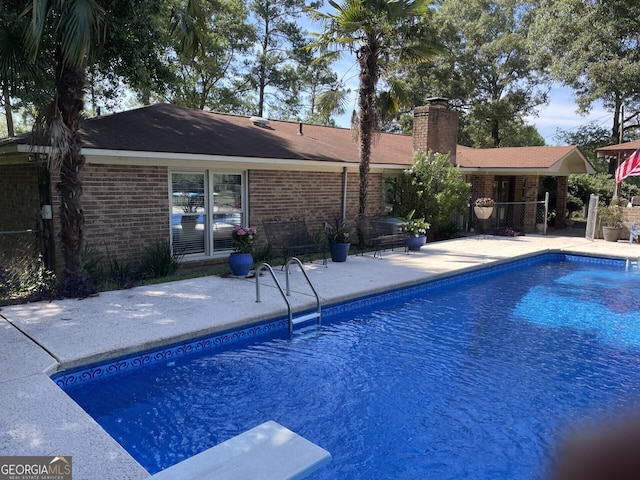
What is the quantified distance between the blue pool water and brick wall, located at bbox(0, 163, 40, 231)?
18.7 ft

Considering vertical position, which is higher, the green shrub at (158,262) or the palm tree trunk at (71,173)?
the palm tree trunk at (71,173)

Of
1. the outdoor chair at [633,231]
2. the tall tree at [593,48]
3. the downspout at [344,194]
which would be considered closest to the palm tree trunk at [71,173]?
the downspout at [344,194]

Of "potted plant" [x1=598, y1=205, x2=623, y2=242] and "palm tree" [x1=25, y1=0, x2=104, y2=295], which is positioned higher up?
"palm tree" [x1=25, y1=0, x2=104, y2=295]

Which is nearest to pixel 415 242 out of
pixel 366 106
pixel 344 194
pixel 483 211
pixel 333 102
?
pixel 344 194

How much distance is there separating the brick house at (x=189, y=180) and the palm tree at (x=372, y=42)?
4.59 feet

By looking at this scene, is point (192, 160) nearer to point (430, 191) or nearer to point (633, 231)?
point (430, 191)

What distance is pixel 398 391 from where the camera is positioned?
205 inches

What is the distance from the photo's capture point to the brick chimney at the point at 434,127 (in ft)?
53.2

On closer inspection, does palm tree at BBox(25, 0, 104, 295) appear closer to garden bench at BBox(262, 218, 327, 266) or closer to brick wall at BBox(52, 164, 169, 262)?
brick wall at BBox(52, 164, 169, 262)

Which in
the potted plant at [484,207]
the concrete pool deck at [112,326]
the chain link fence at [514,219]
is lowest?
the concrete pool deck at [112,326]

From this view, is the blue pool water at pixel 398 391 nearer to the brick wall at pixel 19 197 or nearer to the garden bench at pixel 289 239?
the garden bench at pixel 289 239

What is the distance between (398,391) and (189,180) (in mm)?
7192

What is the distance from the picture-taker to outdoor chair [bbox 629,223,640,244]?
50.6ft

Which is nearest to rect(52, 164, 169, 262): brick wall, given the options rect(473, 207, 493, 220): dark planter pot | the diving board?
the diving board
